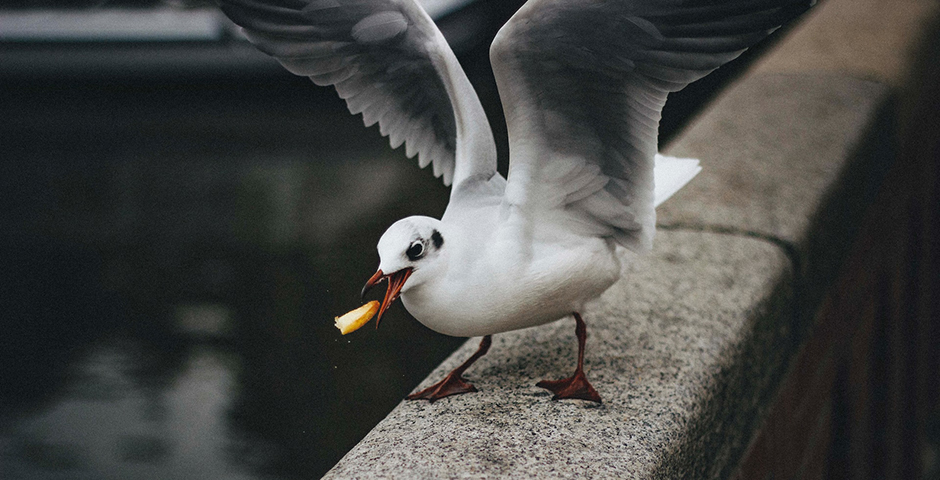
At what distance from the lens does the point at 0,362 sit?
12.8 ft

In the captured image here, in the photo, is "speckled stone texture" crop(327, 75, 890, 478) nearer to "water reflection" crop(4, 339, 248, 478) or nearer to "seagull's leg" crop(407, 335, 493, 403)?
"seagull's leg" crop(407, 335, 493, 403)

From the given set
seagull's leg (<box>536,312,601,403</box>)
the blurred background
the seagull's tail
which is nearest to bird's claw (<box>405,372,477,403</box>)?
seagull's leg (<box>536,312,601,403</box>)

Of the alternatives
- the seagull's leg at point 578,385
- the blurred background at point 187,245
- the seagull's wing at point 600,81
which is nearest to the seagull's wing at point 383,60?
the seagull's wing at point 600,81

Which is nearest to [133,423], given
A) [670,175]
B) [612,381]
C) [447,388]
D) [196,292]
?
[196,292]

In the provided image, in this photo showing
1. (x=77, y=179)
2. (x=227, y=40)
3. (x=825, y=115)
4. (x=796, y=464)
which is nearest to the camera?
(x=796, y=464)

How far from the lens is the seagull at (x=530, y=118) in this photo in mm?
1460

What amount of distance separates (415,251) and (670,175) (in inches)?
30.6

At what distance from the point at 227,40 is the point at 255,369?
4000 millimetres

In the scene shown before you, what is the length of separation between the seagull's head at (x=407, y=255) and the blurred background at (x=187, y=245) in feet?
6.34

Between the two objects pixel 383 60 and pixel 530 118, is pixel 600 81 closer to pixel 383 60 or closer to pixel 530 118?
pixel 530 118

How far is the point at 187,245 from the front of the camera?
488 centimetres

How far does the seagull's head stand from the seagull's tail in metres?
0.61

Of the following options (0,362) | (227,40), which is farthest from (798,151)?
(227,40)

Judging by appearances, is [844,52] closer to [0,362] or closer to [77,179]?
[0,362]
